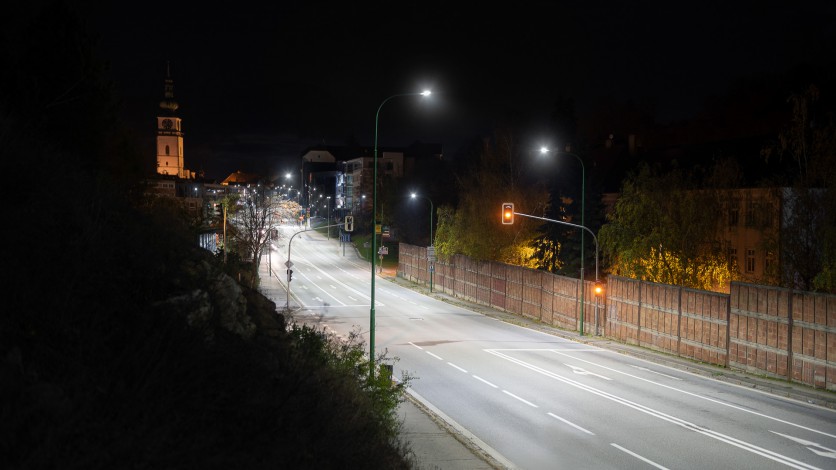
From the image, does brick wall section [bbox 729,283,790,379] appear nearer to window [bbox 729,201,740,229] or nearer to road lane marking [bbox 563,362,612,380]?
road lane marking [bbox 563,362,612,380]

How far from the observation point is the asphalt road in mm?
14750

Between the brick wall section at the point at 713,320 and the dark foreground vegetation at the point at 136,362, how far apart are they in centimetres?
1527

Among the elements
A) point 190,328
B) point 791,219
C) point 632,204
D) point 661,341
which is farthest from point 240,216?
point 190,328

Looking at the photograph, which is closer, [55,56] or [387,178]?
[55,56]

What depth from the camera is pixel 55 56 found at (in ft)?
56.2

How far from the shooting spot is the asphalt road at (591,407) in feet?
48.4

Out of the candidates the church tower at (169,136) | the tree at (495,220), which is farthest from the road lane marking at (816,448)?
the church tower at (169,136)

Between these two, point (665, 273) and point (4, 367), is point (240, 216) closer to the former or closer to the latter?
point (665, 273)

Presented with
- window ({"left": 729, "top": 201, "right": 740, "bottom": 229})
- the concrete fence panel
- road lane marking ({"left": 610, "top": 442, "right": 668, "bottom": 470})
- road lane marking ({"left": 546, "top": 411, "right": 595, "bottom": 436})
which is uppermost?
window ({"left": 729, "top": 201, "right": 740, "bottom": 229})

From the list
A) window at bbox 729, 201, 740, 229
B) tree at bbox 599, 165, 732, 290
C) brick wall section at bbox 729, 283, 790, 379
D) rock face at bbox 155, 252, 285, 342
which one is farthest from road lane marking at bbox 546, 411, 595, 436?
window at bbox 729, 201, 740, 229

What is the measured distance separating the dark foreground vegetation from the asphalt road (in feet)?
17.9

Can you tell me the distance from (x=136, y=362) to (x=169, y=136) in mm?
157888

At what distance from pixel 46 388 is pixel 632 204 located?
3266 cm

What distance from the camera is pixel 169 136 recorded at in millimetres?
154875
